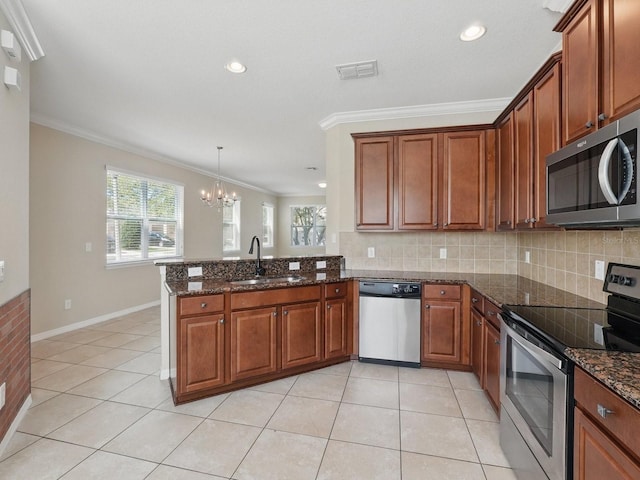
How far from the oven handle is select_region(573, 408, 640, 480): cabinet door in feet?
0.56

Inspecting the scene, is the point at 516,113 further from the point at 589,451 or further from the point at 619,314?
the point at 589,451

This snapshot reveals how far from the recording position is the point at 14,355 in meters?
2.12

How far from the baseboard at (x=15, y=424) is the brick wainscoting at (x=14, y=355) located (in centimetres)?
3

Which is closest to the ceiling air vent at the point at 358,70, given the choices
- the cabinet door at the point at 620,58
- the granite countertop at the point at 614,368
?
the cabinet door at the point at 620,58

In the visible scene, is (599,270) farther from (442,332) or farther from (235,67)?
(235,67)

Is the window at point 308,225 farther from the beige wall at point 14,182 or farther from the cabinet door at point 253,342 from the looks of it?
the beige wall at point 14,182

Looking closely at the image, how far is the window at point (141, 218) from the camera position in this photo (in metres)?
4.86

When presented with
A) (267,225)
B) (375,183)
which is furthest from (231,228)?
(375,183)

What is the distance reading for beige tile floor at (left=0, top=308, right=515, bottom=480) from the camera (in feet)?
5.84

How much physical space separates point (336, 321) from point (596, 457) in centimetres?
218

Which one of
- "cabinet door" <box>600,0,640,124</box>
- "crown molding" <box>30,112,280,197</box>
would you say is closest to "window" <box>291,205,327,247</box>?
"crown molding" <box>30,112,280,197</box>

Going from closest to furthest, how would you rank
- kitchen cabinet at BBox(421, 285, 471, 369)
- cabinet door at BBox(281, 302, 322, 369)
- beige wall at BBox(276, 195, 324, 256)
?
cabinet door at BBox(281, 302, 322, 369) < kitchen cabinet at BBox(421, 285, 471, 369) < beige wall at BBox(276, 195, 324, 256)

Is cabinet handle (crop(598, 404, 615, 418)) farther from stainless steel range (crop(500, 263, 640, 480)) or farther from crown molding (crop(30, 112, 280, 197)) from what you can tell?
crown molding (crop(30, 112, 280, 197))

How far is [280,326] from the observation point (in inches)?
110
